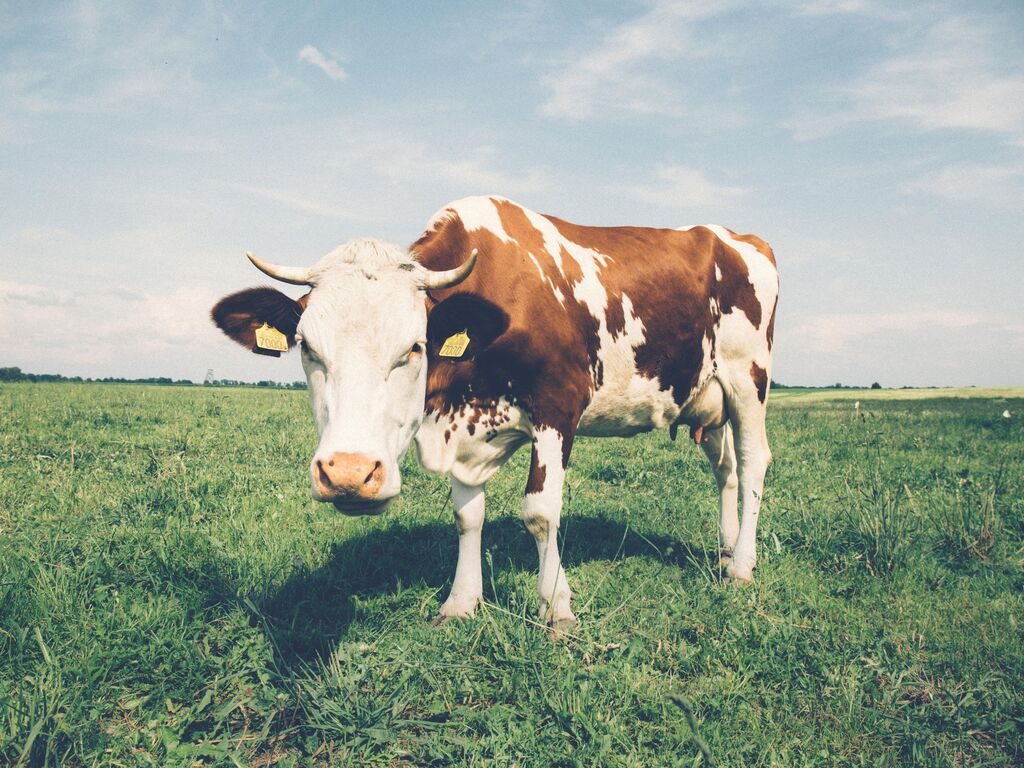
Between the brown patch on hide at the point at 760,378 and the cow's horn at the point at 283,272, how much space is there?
399cm

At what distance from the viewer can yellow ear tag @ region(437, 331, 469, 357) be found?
3.74m

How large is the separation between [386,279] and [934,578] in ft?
14.7

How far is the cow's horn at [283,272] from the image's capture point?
344 centimetres

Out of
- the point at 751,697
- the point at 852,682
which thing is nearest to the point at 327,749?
the point at 751,697

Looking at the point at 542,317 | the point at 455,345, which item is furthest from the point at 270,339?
the point at 542,317

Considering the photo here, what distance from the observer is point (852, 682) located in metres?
3.53

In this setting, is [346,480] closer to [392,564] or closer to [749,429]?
[392,564]

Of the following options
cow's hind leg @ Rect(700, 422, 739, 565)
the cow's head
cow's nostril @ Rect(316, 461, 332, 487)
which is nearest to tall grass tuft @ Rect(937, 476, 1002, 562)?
cow's hind leg @ Rect(700, 422, 739, 565)

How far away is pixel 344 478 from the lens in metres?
2.78

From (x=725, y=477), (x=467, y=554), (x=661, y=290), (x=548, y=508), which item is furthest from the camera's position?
(x=725, y=477)

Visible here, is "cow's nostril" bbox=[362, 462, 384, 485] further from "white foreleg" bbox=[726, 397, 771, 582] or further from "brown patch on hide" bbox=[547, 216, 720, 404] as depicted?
"white foreleg" bbox=[726, 397, 771, 582]

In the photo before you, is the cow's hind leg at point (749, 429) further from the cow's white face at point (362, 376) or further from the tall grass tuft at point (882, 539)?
the cow's white face at point (362, 376)

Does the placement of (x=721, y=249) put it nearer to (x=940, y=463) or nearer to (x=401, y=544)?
(x=401, y=544)

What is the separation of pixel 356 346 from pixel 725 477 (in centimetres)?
424
